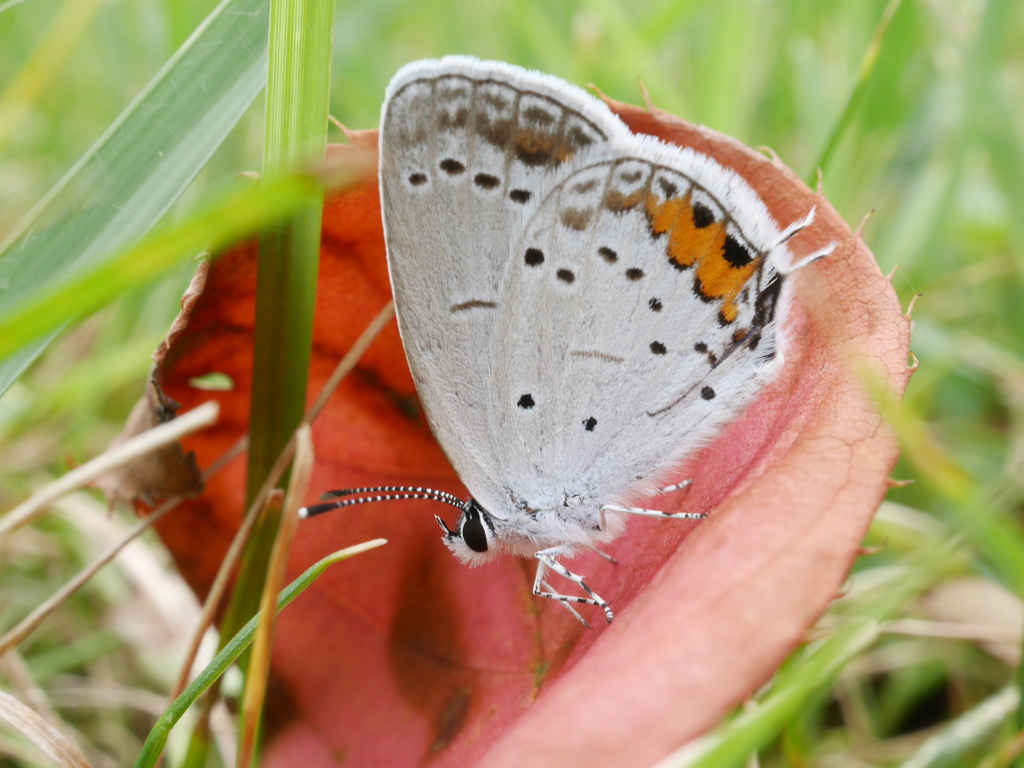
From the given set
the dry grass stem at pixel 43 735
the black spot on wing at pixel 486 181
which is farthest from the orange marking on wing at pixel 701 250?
the dry grass stem at pixel 43 735

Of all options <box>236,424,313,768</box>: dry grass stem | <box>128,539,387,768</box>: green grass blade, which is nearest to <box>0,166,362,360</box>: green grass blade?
<box>236,424,313,768</box>: dry grass stem

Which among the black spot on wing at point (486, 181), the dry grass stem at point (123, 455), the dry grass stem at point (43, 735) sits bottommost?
the dry grass stem at point (43, 735)

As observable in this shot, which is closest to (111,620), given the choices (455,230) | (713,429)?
(455,230)

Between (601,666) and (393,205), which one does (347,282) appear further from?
(601,666)

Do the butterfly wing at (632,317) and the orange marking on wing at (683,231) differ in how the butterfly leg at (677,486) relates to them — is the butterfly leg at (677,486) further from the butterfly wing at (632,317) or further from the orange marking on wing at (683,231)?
the orange marking on wing at (683,231)

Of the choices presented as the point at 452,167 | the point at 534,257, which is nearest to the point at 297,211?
the point at 452,167
